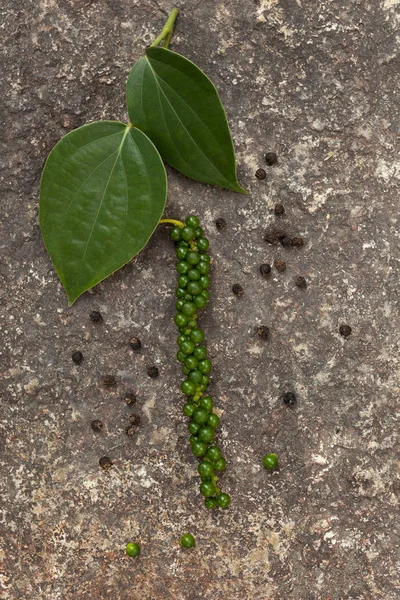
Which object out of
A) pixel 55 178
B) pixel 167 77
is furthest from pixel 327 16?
pixel 55 178

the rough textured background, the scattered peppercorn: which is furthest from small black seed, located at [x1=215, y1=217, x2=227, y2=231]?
the scattered peppercorn

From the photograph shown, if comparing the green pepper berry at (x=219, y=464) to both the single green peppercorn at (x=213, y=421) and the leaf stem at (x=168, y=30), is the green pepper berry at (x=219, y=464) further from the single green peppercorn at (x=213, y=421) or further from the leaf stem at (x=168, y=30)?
the leaf stem at (x=168, y=30)

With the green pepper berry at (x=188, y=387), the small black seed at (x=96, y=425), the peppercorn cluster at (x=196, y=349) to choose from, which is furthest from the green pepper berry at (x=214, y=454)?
the small black seed at (x=96, y=425)

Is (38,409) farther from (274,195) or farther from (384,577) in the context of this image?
(384,577)

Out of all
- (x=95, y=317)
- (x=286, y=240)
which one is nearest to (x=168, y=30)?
(x=286, y=240)

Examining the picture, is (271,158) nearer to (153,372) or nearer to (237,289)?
(237,289)

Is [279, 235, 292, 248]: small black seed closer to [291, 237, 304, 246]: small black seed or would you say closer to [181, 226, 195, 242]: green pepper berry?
[291, 237, 304, 246]: small black seed
